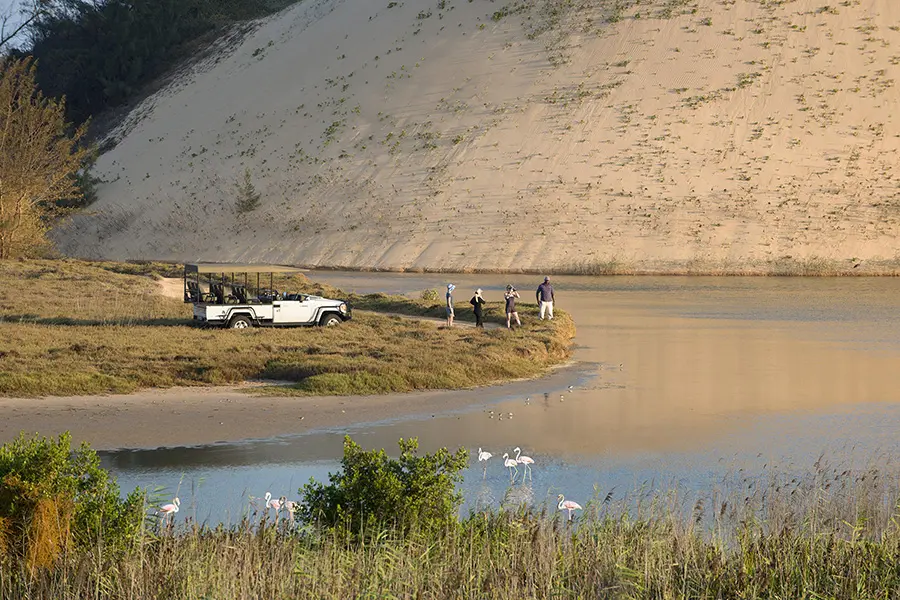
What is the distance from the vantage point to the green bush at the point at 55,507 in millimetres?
8883

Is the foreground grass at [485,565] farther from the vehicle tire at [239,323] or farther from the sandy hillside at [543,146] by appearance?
the sandy hillside at [543,146]

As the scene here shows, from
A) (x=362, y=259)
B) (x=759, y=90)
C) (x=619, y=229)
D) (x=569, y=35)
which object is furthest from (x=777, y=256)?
(x=569, y=35)

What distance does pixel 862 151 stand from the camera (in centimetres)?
7062

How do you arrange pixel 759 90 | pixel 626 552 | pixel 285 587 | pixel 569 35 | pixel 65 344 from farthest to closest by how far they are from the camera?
pixel 569 35
pixel 759 90
pixel 65 344
pixel 626 552
pixel 285 587

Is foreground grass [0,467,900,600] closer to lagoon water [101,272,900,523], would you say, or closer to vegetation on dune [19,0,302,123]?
lagoon water [101,272,900,523]

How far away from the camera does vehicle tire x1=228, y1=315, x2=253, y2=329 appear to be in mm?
28141

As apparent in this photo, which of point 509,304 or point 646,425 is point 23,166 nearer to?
point 509,304

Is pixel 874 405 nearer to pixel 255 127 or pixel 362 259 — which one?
pixel 362 259

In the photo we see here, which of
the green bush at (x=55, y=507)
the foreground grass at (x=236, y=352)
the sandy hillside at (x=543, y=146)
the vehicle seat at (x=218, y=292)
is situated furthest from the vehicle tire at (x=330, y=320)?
the sandy hillside at (x=543, y=146)

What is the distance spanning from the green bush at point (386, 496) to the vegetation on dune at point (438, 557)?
12 mm

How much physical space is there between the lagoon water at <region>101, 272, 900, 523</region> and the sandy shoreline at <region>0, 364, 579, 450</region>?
1.64ft

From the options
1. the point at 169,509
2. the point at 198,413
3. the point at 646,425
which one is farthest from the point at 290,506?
the point at 646,425

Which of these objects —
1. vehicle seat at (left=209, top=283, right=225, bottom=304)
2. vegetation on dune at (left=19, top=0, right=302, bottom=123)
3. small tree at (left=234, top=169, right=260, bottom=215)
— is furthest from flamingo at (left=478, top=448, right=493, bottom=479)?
vegetation on dune at (left=19, top=0, right=302, bottom=123)

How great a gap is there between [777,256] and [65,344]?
45.9 meters
